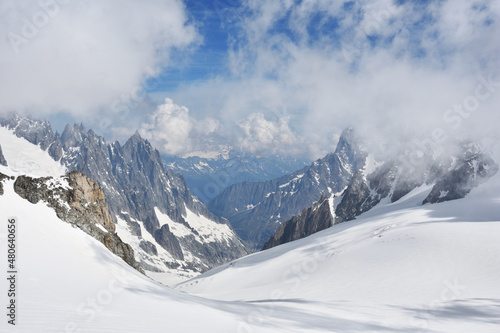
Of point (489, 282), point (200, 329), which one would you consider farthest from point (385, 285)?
point (200, 329)

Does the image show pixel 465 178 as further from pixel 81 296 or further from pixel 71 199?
pixel 81 296

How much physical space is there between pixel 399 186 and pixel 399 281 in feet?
439

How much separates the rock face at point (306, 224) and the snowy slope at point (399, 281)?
111210mm

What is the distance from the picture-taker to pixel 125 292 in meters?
17.7

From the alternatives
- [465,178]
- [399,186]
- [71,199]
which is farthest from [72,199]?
[399,186]

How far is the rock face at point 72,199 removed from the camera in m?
30.0

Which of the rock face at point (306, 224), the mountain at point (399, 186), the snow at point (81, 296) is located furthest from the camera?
the rock face at point (306, 224)

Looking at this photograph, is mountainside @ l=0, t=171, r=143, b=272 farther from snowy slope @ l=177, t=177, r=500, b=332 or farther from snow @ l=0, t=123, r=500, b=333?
snowy slope @ l=177, t=177, r=500, b=332

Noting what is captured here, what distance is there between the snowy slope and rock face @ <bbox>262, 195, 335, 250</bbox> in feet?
365

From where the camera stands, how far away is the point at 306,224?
543 feet

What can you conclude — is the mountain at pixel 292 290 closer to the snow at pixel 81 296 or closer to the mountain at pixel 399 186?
the snow at pixel 81 296

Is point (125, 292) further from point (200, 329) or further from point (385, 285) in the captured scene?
point (385, 285)

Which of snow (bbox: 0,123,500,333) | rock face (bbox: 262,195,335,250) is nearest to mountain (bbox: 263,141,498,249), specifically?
rock face (bbox: 262,195,335,250)

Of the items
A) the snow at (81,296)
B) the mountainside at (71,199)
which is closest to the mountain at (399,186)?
the mountainside at (71,199)
